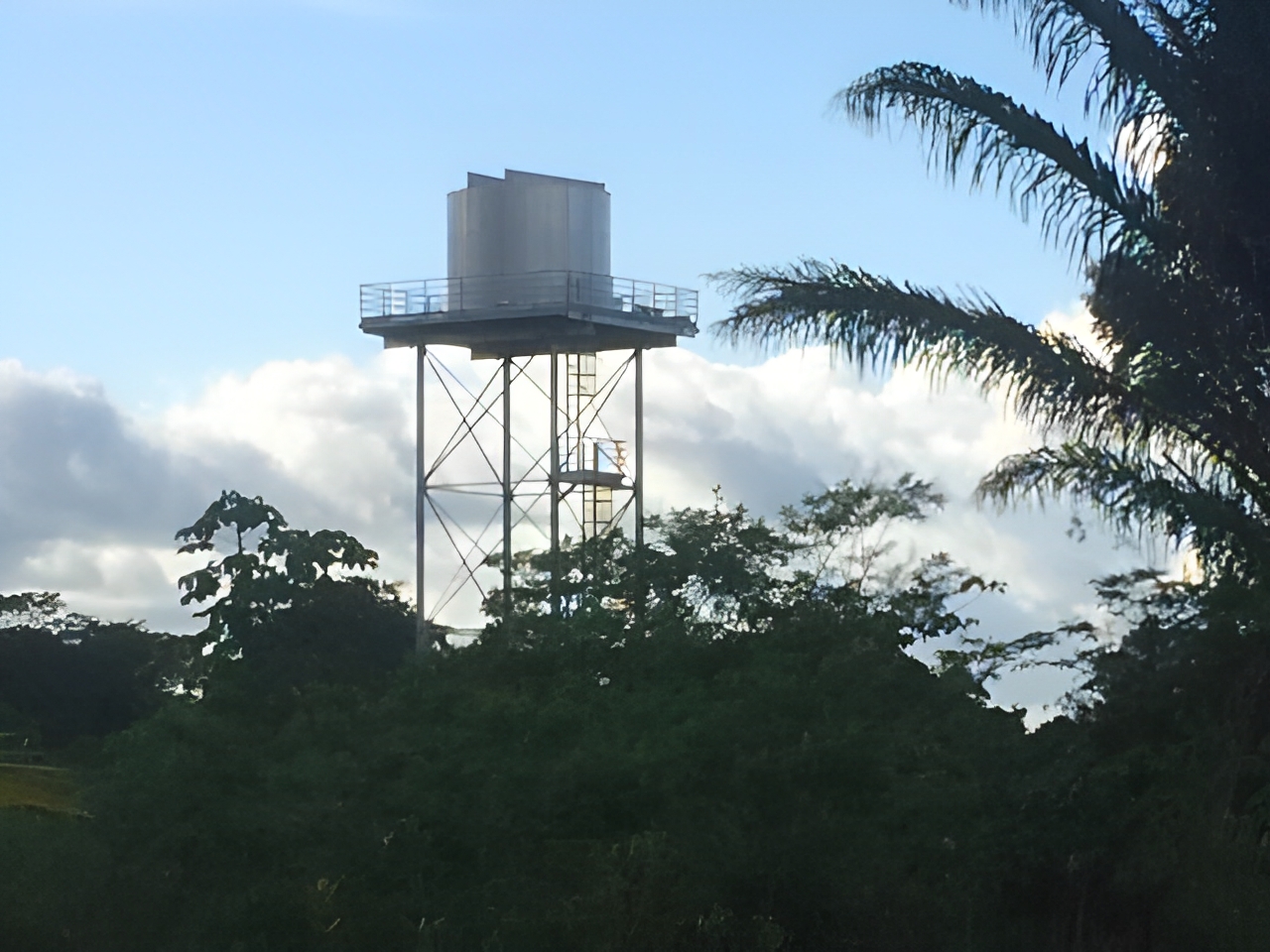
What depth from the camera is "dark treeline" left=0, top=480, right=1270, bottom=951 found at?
1561 centimetres

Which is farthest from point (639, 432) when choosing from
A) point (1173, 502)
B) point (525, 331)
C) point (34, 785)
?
point (1173, 502)

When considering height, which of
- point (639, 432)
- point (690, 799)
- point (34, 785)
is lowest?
point (690, 799)

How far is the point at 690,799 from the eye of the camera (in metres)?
15.7

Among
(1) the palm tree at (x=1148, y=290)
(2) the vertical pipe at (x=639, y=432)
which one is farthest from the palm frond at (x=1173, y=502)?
(2) the vertical pipe at (x=639, y=432)

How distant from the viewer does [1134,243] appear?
17953mm

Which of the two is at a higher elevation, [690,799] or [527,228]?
[527,228]

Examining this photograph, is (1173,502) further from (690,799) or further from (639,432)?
(639,432)

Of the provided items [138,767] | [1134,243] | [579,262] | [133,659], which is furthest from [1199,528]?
[133,659]

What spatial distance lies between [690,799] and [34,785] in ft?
101

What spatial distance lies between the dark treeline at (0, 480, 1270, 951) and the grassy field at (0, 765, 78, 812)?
1926cm

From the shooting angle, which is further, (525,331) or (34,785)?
(34,785)

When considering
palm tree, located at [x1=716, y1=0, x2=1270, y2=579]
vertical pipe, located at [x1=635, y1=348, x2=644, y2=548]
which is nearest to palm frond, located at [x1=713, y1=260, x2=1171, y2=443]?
palm tree, located at [x1=716, y1=0, x2=1270, y2=579]

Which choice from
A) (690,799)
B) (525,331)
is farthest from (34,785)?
(690,799)

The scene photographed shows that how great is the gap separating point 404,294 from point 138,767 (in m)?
25.4
